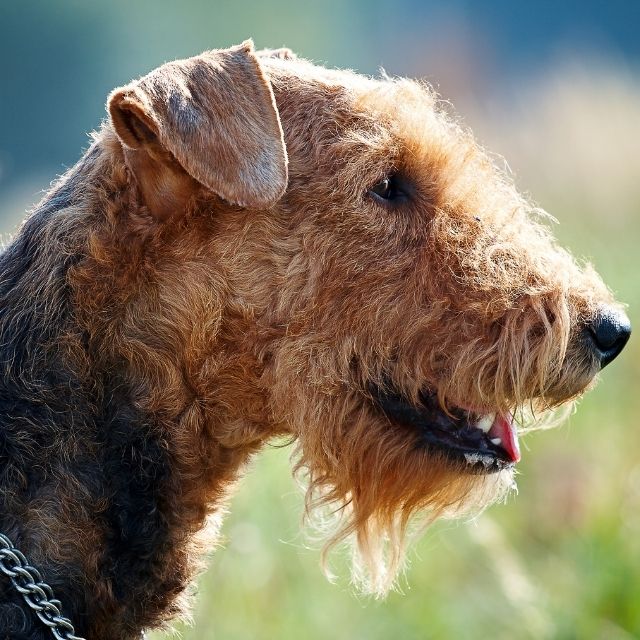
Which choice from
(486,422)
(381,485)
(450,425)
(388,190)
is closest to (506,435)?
(486,422)

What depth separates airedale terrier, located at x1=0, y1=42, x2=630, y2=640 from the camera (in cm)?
279

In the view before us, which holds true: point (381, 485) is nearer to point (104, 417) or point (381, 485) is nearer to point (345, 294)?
point (345, 294)

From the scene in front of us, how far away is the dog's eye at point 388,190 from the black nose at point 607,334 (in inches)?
29.4

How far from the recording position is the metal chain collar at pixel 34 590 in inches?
103

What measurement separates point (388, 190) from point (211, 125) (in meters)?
0.63

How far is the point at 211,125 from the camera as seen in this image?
2857 millimetres

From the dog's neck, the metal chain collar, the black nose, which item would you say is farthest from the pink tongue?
the metal chain collar

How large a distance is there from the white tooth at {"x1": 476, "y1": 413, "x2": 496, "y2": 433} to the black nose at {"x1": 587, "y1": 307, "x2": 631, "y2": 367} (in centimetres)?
40

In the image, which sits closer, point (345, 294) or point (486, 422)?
point (345, 294)

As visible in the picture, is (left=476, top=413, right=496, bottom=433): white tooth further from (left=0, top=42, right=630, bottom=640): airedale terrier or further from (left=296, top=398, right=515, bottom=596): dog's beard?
(left=296, top=398, right=515, bottom=596): dog's beard

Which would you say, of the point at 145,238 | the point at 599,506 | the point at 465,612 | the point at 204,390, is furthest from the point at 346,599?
the point at 145,238

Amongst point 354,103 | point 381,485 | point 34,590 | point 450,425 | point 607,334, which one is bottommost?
point 34,590

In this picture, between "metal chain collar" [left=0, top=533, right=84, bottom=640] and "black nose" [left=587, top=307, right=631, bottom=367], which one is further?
"black nose" [left=587, top=307, right=631, bottom=367]

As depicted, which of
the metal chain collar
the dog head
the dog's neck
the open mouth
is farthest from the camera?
the open mouth
